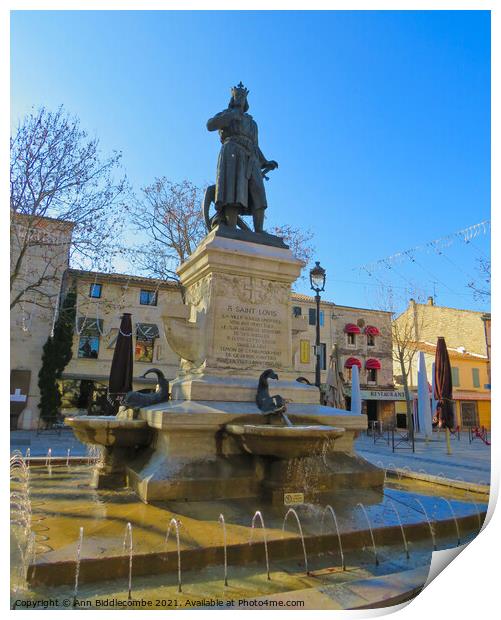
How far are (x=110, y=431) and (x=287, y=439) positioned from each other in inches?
89.2

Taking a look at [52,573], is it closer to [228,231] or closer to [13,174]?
[228,231]

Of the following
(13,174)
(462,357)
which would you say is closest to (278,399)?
(13,174)

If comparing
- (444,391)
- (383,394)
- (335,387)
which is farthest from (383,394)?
(335,387)

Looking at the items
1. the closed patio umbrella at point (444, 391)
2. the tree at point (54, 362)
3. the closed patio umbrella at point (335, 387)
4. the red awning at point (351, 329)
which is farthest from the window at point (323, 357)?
the closed patio umbrella at point (444, 391)

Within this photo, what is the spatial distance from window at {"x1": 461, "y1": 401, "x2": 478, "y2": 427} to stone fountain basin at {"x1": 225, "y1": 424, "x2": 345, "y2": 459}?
41.6 meters

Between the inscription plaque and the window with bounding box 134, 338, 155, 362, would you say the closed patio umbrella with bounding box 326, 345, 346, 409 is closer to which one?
the inscription plaque

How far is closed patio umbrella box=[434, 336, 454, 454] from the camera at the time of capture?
47.2 feet

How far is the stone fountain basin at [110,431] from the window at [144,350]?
2496cm

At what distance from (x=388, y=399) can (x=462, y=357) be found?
9.41m

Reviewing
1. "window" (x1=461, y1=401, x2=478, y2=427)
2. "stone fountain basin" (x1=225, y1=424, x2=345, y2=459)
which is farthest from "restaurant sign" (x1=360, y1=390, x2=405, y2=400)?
"stone fountain basin" (x1=225, y1=424, x2=345, y2=459)

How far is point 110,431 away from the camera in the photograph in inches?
210

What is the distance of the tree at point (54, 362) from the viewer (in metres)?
25.2

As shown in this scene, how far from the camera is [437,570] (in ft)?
11.1

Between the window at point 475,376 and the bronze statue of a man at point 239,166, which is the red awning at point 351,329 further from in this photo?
the bronze statue of a man at point 239,166
